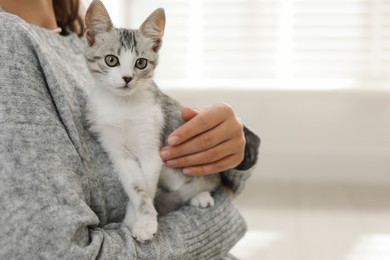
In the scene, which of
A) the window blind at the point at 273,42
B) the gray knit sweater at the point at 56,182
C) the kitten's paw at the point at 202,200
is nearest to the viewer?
the gray knit sweater at the point at 56,182

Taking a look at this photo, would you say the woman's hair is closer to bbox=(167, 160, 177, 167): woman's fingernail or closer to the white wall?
bbox=(167, 160, 177, 167): woman's fingernail

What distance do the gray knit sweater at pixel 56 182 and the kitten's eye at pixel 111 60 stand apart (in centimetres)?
7

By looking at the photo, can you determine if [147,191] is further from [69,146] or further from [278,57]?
[278,57]

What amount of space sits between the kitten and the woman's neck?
188 millimetres

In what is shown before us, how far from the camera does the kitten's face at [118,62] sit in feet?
3.36

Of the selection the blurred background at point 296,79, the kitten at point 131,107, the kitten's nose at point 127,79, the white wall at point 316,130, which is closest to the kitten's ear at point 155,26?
the kitten at point 131,107

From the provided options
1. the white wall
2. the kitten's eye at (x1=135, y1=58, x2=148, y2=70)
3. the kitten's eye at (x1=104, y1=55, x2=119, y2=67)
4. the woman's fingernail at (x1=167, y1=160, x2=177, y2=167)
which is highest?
the kitten's eye at (x1=104, y1=55, x2=119, y2=67)

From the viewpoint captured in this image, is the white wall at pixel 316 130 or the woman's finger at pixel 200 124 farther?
the white wall at pixel 316 130

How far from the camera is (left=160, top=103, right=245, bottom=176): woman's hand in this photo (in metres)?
1.06

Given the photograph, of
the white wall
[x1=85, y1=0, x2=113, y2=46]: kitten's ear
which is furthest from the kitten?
the white wall

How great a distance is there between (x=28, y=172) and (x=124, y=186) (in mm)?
274

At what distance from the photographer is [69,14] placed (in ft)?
4.57

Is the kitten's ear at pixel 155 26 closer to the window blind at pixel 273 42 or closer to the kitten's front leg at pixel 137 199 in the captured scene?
the kitten's front leg at pixel 137 199

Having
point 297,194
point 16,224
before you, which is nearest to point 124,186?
point 16,224
